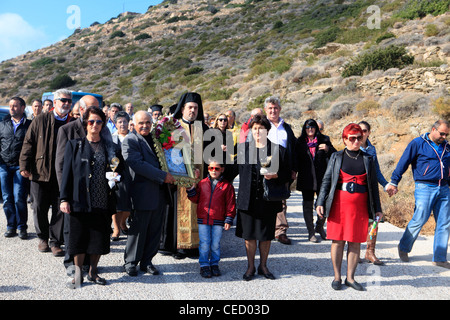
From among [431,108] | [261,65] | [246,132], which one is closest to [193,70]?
[261,65]

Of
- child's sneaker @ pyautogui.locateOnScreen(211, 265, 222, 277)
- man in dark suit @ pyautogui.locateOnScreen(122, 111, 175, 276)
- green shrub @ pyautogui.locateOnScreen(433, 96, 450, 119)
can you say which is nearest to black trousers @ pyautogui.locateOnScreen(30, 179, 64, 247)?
man in dark suit @ pyautogui.locateOnScreen(122, 111, 175, 276)

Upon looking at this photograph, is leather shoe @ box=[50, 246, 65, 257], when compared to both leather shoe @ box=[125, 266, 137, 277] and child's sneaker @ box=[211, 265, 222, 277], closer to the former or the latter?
leather shoe @ box=[125, 266, 137, 277]

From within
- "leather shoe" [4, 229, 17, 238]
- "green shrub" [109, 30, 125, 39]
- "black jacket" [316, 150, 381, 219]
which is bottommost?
"leather shoe" [4, 229, 17, 238]

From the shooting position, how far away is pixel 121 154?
14.1ft

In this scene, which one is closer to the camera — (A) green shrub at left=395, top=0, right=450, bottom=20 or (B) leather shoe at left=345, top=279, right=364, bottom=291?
(B) leather shoe at left=345, top=279, right=364, bottom=291

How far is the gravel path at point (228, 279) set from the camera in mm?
3908

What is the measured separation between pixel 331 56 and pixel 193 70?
15159mm

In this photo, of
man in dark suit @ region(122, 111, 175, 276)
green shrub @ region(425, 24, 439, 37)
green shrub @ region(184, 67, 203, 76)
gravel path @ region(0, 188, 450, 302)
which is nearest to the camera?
gravel path @ region(0, 188, 450, 302)

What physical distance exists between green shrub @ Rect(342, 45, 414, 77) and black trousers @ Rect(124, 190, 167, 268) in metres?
18.1

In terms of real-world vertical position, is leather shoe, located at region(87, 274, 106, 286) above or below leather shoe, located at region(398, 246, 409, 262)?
above

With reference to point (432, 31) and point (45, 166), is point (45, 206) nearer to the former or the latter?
point (45, 166)

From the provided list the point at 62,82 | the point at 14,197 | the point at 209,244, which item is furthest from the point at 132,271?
the point at 62,82

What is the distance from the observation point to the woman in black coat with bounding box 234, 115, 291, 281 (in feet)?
14.6

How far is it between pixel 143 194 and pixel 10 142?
10.4 feet
